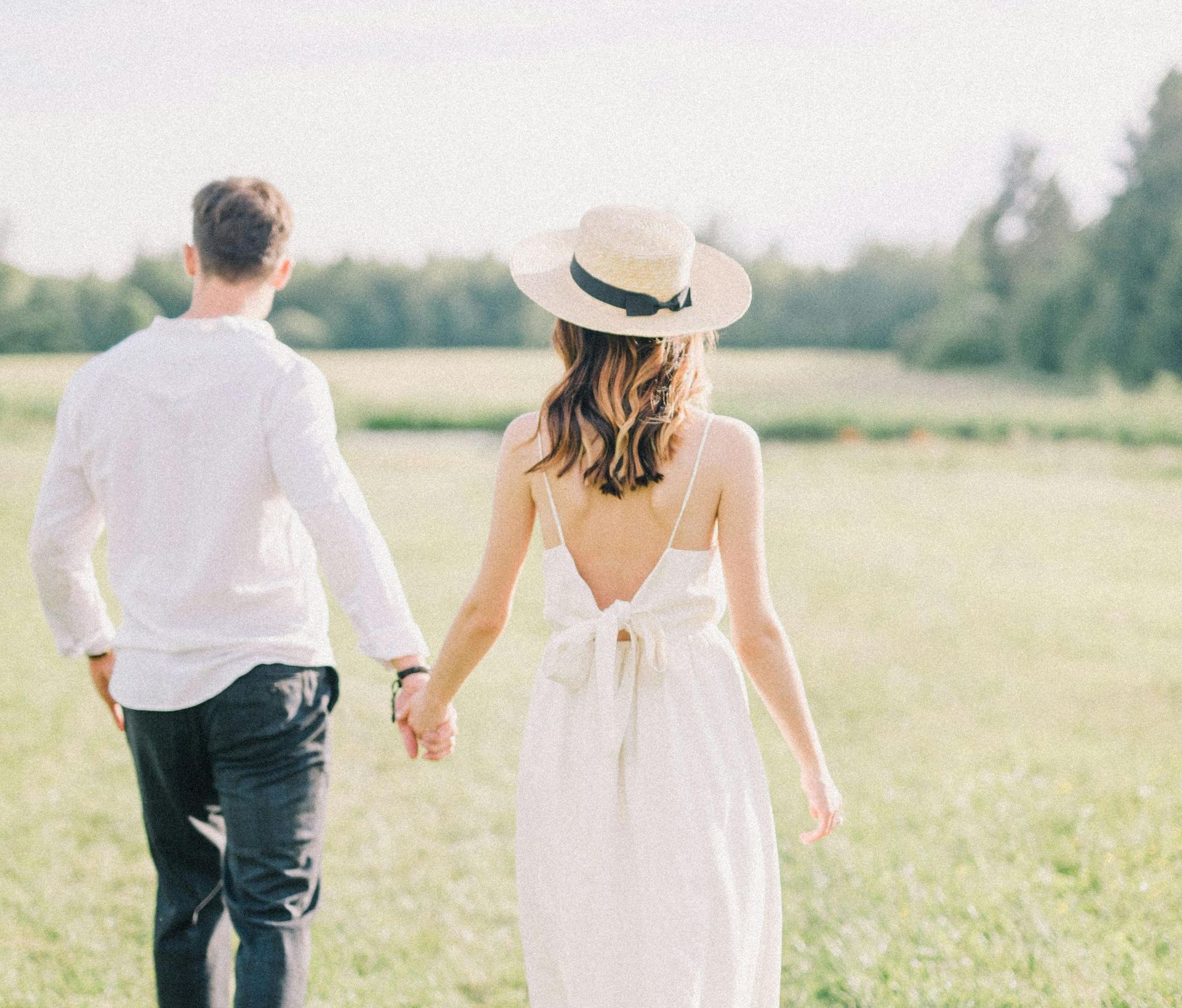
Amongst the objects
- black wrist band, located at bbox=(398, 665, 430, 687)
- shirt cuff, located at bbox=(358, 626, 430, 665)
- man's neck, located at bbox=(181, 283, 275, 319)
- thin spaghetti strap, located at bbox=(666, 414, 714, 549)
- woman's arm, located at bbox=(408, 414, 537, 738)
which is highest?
man's neck, located at bbox=(181, 283, 275, 319)

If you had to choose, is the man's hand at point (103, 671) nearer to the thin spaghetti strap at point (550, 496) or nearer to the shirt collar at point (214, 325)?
the shirt collar at point (214, 325)

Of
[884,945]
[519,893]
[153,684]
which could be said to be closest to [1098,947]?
[884,945]

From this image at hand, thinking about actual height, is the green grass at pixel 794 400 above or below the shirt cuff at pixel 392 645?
below

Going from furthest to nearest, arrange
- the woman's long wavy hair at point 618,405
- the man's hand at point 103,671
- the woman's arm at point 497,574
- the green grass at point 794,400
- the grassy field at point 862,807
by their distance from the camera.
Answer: the green grass at point 794,400
the grassy field at point 862,807
the man's hand at point 103,671
the woman's arm at point 497,574
the woman's long wavy hair at point 618,405

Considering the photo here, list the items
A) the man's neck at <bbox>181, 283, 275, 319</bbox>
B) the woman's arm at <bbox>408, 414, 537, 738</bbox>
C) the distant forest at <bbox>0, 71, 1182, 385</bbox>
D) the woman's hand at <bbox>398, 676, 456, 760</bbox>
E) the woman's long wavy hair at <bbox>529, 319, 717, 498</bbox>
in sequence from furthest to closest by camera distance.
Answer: the distant forest at <bbox>0, 71, 1182, 385</bbox> < the woman's hand at <bbox>398, 676, 456, 760</bbox> < the man's neck at <bbox>181, 283, 275, 319</bbox> < the woman's arm at <bbox>408, 414, 537, 738</bbox> < the woman's long wavy hair at <bbox>529, 319, 717, 498</bbox>

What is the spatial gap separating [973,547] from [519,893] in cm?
1160

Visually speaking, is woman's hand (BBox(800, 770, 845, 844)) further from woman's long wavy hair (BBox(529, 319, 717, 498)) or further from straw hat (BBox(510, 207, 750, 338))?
straw hat (BBox(510, 207, 750, 338))

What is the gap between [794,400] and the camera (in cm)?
3397

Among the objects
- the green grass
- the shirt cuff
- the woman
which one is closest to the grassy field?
the woman

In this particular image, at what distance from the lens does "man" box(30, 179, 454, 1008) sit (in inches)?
98.7

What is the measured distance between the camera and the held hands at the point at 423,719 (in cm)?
268

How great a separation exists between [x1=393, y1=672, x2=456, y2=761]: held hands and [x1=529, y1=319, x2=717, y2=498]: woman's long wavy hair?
25.0 inches

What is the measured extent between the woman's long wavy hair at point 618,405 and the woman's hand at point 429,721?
2.09 feet

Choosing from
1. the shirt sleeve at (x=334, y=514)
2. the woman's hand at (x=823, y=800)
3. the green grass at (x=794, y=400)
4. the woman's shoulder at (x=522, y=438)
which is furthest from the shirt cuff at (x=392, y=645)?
the green grass at (x=794, y=400)
